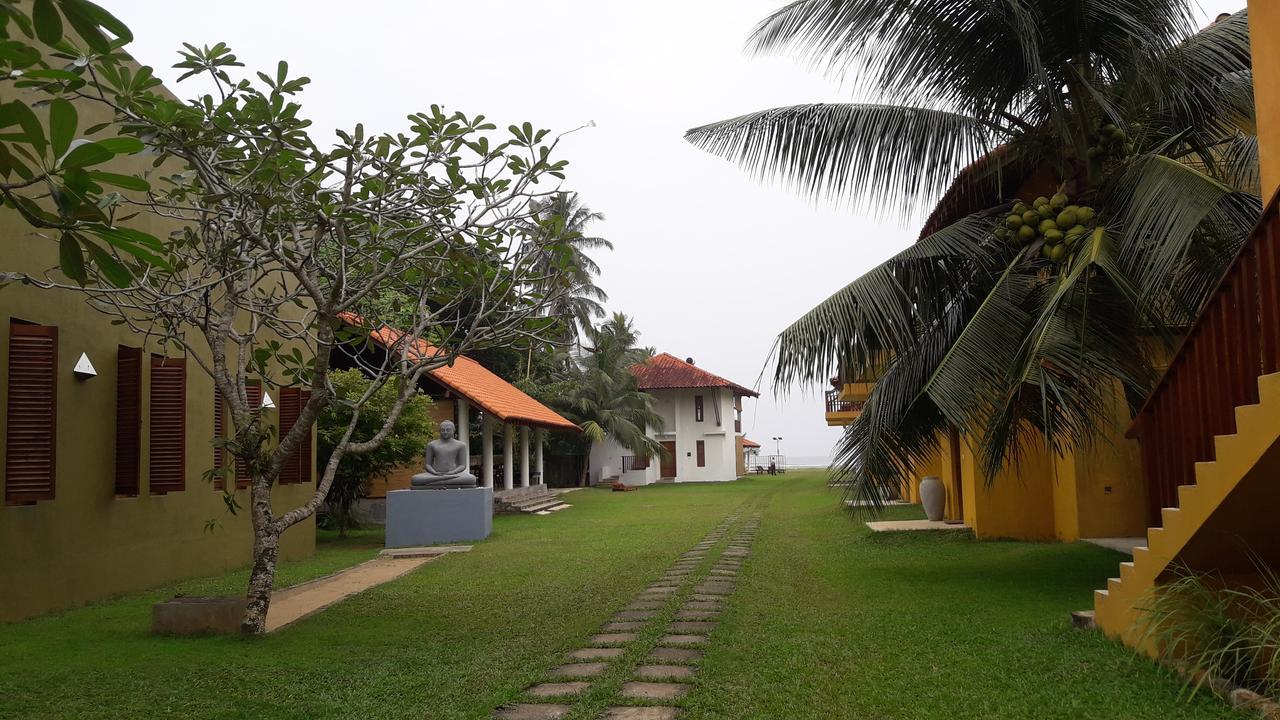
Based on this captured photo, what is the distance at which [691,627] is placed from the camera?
712 cm

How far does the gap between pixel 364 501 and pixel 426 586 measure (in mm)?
10656

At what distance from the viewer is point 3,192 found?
2.67 meters

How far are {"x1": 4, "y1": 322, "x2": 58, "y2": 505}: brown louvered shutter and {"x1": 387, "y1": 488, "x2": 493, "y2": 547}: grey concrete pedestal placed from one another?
719 centimetres

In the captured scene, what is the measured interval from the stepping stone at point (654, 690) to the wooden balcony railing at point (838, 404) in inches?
772

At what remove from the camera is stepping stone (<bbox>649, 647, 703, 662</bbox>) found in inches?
237

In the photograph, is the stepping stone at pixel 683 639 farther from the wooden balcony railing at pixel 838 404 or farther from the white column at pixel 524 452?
the white column at pixel 524 452

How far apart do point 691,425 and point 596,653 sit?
128 ft

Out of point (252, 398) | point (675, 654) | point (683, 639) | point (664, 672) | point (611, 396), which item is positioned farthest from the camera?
point (611, 396)

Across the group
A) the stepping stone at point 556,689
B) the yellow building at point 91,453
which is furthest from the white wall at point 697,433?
the stepping stone at point 556,689

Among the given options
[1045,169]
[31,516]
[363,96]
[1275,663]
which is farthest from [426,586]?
[1045,169]

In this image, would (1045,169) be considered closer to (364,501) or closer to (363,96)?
(363,96)

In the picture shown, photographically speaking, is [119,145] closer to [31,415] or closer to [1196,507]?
[1196,507]

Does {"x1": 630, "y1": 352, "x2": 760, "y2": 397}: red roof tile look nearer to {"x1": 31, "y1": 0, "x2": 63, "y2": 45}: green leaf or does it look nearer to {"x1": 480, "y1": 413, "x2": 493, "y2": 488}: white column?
{"x1": 480, "y1": 413, "x2": 493, "y2": 488}: white column

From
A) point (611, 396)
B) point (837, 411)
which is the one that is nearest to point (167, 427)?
point (837, 411)
